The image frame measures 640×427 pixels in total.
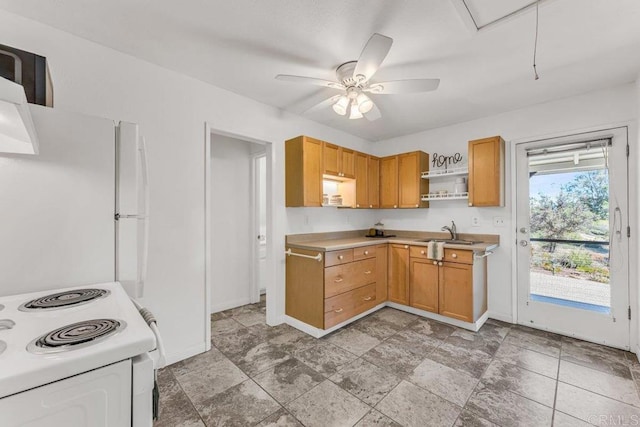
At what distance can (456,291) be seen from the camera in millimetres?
3074

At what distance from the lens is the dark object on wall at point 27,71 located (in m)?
1.26

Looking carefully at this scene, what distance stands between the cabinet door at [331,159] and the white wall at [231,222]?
1.03 m

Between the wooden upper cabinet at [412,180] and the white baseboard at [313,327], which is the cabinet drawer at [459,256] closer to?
the wooden upper cabinet at [412,180]

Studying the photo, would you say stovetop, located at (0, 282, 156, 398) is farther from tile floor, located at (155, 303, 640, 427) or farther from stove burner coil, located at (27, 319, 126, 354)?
tile floor, located at (155, 303, 640, 427)

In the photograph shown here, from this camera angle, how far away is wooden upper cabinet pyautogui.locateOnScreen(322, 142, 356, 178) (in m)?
3.32

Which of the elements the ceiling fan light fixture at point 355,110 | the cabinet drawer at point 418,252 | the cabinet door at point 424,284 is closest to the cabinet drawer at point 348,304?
the cabinet door at point 424,284

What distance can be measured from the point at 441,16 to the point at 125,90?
236 centimetres

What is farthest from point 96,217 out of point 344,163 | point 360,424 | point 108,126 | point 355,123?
point 355,123

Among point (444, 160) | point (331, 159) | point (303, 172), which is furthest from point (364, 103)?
point (444, 160)

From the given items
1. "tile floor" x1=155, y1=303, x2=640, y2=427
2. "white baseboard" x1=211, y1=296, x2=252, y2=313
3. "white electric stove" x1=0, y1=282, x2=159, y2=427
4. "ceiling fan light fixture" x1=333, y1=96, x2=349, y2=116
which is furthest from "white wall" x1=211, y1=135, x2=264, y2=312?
"white electric stove" x1=0, y1=282, x2=159, y2=427

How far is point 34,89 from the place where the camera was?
1.33 m

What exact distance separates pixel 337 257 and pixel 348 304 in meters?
0.61

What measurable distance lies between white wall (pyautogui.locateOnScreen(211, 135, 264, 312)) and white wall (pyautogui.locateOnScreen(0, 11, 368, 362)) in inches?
40.9

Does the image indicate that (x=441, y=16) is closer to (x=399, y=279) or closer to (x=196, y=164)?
(x=196, y=164)
